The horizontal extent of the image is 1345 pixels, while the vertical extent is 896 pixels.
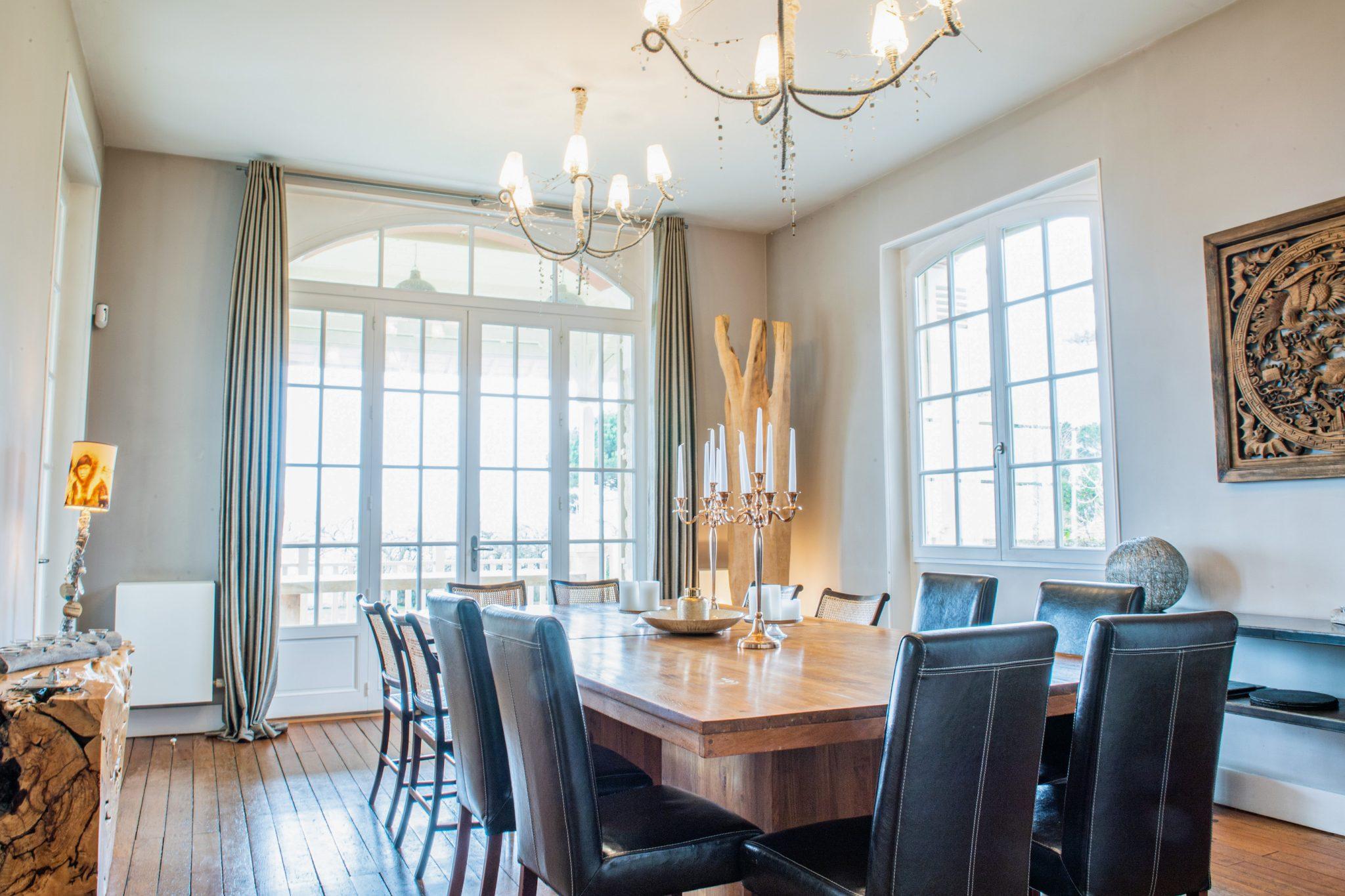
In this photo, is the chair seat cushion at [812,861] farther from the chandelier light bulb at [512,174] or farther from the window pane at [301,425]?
the window pane at [301,425]

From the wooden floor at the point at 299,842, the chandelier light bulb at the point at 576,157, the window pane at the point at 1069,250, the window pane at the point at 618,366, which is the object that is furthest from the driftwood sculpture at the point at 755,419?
the wooden floor at the point at 299,842

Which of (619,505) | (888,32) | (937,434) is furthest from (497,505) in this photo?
(888,32)

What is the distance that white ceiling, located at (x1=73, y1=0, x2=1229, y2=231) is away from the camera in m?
3.78

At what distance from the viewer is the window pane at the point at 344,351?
18.1ft

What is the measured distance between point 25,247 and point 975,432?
4.31m

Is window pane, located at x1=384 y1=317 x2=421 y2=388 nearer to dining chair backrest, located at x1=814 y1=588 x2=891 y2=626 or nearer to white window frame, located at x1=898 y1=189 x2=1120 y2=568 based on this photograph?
white window frame, located at x1=898 y1=189 x2=1120 y2=568

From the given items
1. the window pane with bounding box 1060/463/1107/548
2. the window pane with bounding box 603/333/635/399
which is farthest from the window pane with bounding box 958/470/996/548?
the window pane with bounding box 603/333/635/399

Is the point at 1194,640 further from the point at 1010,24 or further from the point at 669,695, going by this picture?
the point at 1010,24

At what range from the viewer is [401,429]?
5.66 metres

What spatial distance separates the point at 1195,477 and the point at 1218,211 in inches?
42.2

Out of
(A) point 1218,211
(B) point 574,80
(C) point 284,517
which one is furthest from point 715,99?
(C) point 284,517

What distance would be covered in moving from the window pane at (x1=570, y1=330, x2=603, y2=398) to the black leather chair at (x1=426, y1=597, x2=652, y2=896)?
377 centimetres

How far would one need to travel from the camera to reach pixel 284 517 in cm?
525

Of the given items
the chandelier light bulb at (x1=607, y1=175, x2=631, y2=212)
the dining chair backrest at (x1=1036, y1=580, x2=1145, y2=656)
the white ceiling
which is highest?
the white ceiling
